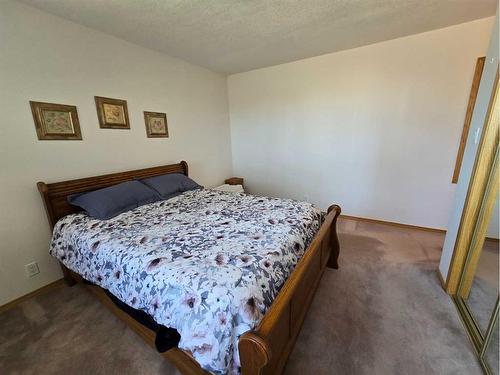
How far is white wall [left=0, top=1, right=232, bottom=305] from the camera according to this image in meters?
1.76

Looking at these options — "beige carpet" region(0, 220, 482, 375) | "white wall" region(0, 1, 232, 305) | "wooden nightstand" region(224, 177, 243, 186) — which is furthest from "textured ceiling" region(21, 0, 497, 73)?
"beige carpet" region(0, 220, 482, 375)

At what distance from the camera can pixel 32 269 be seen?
1.98m

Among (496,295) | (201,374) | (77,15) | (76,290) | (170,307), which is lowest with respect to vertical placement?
(76,290)

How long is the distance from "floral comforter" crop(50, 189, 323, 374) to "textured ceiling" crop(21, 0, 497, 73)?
1.74m

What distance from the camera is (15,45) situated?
1.74 m

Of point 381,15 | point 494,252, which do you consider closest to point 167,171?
point 381,15

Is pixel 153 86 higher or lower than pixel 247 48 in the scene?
lower

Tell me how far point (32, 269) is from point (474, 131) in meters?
3.82

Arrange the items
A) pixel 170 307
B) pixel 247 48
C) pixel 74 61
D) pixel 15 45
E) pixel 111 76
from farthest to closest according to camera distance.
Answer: pixel 247 48, pixel 111 76, pixel 74 61, pixel 15 45, pixel 170 307

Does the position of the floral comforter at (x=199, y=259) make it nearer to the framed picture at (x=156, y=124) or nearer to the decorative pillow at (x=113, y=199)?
the decorative pillow at (x=113, y=199)

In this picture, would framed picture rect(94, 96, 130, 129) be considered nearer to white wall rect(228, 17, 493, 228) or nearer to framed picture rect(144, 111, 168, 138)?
framed picture rect(144, 111, 168, 138)

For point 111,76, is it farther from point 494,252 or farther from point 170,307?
point 494,252

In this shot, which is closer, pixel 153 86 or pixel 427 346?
pixel 427 346

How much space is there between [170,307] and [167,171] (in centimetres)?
215
